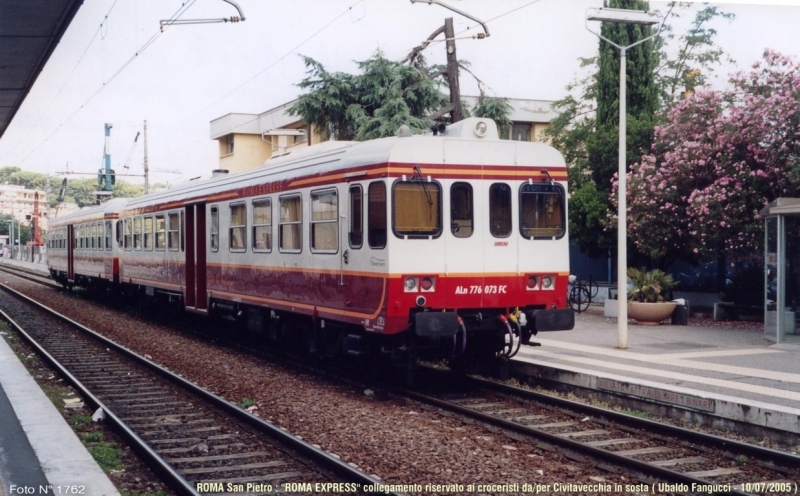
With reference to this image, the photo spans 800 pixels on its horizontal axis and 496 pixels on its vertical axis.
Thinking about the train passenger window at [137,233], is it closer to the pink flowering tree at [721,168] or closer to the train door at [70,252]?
the train door at [70,252]

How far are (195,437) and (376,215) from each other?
3.30 m

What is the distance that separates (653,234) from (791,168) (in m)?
3.80

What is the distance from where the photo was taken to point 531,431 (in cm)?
847

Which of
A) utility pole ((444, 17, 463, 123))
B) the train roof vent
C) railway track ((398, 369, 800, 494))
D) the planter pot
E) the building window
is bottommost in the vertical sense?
railway track ((398, 369, 800, 494))

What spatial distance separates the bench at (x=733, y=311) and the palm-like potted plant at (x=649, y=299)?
6.23 feet

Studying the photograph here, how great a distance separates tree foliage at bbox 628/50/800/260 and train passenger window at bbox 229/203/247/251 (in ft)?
33.2

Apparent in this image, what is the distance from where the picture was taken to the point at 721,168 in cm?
1889

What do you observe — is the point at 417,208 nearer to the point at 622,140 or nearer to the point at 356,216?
the point at 356,216

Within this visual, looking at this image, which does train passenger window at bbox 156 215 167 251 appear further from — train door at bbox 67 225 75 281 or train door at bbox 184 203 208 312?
train door at bbox 67 225 75 281

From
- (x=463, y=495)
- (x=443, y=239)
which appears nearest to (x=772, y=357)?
(x=443, y=239)

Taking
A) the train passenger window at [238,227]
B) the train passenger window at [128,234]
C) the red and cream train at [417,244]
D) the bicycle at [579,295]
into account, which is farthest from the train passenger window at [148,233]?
the bicycle at [579,295]

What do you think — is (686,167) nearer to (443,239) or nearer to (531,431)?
(443,239)

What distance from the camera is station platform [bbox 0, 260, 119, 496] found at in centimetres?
636

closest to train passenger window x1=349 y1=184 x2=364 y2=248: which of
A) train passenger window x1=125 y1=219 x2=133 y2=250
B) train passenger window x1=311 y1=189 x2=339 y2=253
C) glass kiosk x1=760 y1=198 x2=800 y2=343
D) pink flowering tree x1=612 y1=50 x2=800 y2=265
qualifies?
train passenger window x1=311 y1=189 x2=339 y2=253
